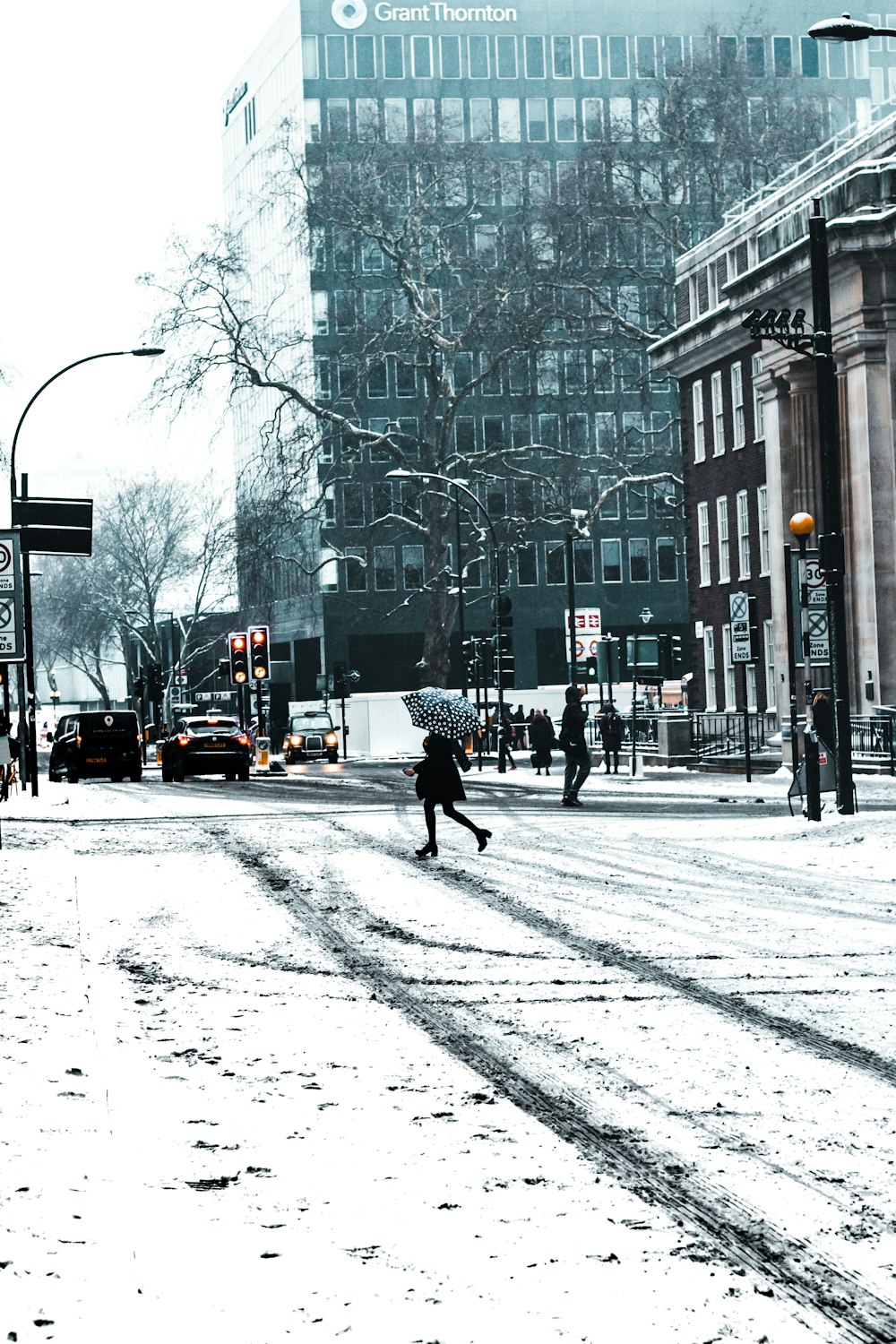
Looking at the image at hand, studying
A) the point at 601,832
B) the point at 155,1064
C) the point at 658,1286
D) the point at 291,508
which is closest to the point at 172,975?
the point at 155,1064

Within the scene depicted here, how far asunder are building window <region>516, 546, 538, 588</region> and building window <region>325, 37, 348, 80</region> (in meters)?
26.0

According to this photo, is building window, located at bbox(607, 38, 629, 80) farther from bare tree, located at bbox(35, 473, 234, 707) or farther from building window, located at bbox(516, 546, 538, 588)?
bare tree, located at bbox(35, 473, 234, 707)

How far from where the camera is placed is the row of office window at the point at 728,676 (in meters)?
57.0

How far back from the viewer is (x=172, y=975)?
12.6 metres

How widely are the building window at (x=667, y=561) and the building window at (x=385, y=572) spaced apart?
13536mm

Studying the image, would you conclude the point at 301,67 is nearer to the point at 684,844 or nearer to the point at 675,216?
the point at 675,216

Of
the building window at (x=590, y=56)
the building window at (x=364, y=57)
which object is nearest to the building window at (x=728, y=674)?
the building window at (x=364, y=57)

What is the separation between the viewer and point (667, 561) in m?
104

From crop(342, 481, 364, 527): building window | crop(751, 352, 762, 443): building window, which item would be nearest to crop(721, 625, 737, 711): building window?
crop(751, 352, 762, 443): building window

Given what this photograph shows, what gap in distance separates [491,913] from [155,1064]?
694cm

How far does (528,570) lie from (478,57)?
2705 cm

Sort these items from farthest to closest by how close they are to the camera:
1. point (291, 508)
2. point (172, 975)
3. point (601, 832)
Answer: point (291, 508) → point (601, 832) → point (172, 975)

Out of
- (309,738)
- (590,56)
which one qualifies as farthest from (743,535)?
(590,56)

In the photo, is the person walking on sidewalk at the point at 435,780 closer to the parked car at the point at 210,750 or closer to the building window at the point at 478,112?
the parked car at the point at 210,750
